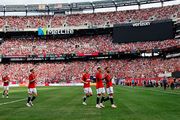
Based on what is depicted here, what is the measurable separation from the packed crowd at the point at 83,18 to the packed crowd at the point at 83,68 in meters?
11.7

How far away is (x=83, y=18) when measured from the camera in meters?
95.3

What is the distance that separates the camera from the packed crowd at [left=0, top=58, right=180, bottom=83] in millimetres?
77125

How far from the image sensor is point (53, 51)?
89.7 m

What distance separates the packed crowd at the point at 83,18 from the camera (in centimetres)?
8904

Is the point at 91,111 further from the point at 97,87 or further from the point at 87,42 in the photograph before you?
the point at 87,42

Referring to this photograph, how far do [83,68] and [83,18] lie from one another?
55.8 ft

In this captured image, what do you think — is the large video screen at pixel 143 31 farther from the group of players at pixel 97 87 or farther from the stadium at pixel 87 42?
the group of players at pixel 97 87

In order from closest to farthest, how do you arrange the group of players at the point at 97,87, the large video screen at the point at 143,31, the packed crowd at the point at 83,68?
the group of players at the point at 97,87, the packed crowd at the point at 83,68, the large video screen at the point at 143,31

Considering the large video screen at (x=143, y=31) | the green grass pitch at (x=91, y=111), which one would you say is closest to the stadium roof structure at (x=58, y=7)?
the large video screen at (x=143, y=31)

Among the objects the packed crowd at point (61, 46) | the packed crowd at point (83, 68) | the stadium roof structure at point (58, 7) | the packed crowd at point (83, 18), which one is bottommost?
the packed crowd at point (83, 68)

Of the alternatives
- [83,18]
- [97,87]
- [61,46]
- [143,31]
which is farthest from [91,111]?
[83,18]

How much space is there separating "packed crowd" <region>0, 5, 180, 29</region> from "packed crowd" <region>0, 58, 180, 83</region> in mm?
11671

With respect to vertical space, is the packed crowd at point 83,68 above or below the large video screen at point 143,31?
below

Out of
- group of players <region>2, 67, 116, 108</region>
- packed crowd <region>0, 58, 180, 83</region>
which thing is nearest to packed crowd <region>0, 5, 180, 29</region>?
packed crowd <region>0, 58, 180, 83</region>
